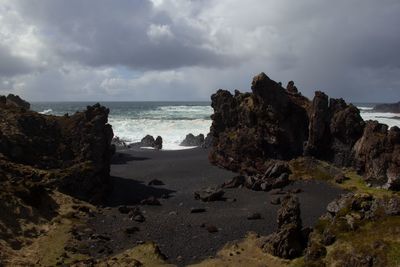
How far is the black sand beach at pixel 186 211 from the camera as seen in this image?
4181 cm

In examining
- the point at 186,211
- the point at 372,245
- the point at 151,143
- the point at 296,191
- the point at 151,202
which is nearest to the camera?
the point at 372,245

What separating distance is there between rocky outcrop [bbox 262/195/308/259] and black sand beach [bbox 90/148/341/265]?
4.47m

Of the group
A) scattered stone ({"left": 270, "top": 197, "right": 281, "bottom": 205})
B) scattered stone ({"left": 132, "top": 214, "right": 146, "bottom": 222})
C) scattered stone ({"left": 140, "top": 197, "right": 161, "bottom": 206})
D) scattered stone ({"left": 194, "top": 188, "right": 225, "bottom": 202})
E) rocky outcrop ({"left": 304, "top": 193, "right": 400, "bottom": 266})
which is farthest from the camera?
scattered stone ({"left": 194, "top": 188, "right": 225, "bottom": 202})

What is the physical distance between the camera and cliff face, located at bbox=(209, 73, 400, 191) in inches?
2790

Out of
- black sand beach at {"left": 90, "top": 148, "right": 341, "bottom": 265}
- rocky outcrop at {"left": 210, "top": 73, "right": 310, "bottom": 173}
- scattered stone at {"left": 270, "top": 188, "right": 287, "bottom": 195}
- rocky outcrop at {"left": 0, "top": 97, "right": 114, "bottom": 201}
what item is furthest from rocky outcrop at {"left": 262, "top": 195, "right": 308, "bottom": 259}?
rocky outcrop at {"left": 210, "top": 73, "right": 310, "bottom": 173}

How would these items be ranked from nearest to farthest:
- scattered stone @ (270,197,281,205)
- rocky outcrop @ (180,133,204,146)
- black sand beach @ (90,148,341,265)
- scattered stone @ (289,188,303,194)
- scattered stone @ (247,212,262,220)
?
1. black sand beach @ (90,148,341,265)
2. scattered stone @ (247,212,262,220)
3. scattered stone @ (270,197,281,205)
4. scattered stone @ (289,188,303,194)
5. rocky outcrop @ (180,133,204,146)

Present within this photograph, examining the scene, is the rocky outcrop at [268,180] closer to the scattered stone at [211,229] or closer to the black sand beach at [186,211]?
the black sand beach at [186,211]

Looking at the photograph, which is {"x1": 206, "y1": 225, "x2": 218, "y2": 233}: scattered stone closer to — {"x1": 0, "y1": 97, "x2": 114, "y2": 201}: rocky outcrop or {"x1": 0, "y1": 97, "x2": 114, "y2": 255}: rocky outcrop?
{"x1": 0, "y1": 97, "x2": 114, "y2": 255}: rocky outcrop

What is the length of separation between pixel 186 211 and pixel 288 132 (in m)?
30.8

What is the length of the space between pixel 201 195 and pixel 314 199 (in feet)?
44.6

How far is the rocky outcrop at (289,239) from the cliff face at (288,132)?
28.5 m

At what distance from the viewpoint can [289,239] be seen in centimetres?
3747

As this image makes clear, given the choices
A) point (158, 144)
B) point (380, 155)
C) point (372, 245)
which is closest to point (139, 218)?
point (372, 245)

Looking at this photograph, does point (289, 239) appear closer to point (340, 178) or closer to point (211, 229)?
point (211, 229)
